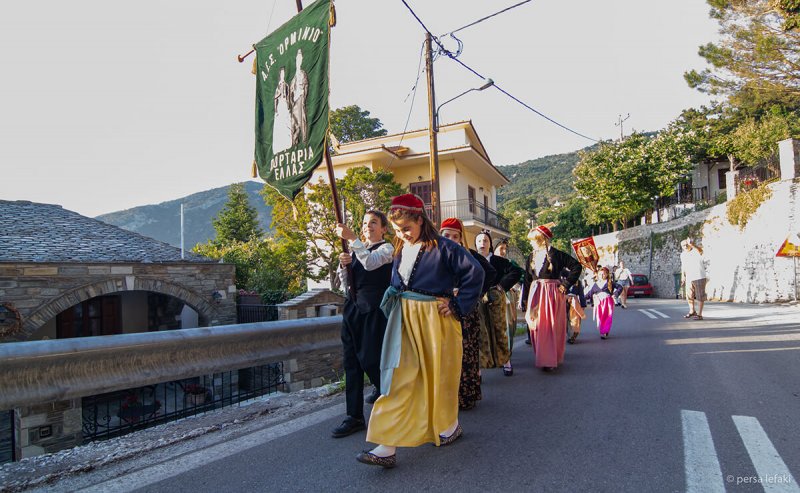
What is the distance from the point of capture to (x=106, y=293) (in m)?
12.8

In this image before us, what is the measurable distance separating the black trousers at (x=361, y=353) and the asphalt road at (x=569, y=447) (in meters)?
0.27

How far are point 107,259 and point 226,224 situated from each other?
30.6 m

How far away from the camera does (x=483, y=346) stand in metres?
5.67

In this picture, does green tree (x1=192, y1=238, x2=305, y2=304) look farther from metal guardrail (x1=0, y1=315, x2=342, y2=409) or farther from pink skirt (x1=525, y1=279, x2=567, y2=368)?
metal guardrail (x1=0, y1=315, x2=342, y2=409)

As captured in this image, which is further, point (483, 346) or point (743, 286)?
point (743, 286)

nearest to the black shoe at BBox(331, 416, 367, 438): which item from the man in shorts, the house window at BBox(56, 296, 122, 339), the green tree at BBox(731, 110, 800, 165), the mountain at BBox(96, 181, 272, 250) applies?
the man in shorts

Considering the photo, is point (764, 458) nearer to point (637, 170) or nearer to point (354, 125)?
point (637, 170)

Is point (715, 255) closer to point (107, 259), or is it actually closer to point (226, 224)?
point (107, 259)

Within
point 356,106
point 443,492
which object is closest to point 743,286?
point 443,492

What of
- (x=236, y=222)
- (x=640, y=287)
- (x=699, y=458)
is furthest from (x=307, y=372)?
(x=236, y=222)

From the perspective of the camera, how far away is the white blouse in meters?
3.60

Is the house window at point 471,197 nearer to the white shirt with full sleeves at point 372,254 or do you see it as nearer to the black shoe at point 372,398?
the black shoe at point 372,398

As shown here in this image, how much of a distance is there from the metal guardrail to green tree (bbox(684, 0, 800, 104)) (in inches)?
794

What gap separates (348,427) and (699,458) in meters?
2.38
